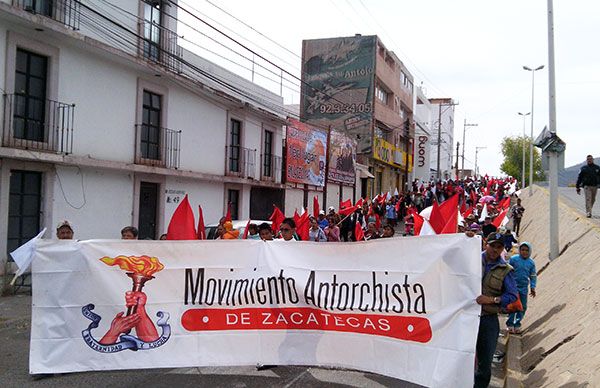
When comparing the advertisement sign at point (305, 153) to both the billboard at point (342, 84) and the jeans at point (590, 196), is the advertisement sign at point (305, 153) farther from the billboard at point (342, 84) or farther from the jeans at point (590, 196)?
the jeans at point (590, 196)

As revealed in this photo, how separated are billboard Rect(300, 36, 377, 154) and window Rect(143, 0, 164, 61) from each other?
2201 centimetres

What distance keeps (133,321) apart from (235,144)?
16.2 m

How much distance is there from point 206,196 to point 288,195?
6678 mm

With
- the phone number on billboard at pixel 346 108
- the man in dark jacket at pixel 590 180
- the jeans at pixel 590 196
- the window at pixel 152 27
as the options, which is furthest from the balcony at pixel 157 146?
the phone number on billboard at pixel 346 108

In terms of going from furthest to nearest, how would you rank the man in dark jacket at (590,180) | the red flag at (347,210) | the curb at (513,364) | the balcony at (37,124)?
1. the red flag at (347,210)
2. the man in dark jacket at (590,180)
3. the balcony at (37,124)
4. the curb at (513,364)

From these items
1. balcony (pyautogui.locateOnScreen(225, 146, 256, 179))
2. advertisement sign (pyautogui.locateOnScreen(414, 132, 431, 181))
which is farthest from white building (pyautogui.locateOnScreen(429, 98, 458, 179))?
Answer: balcony (pyautogui.locateOnScreen(225, 146, 256, 179))

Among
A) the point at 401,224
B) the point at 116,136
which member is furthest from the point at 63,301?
the point at 401,224

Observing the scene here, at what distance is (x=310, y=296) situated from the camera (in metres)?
5.59

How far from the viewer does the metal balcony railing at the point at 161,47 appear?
15742mm

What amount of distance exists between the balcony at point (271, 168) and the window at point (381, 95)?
57.9ft

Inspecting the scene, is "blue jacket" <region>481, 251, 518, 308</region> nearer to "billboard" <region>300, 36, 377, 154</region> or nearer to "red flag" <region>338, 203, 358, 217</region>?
"red flag" <region>338, 203, 358, 217</region>

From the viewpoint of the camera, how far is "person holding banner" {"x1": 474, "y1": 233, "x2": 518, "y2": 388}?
16.7ft

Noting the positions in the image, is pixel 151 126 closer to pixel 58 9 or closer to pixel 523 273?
pixel 58 9

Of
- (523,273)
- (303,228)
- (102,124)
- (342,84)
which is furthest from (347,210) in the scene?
(342,84)
